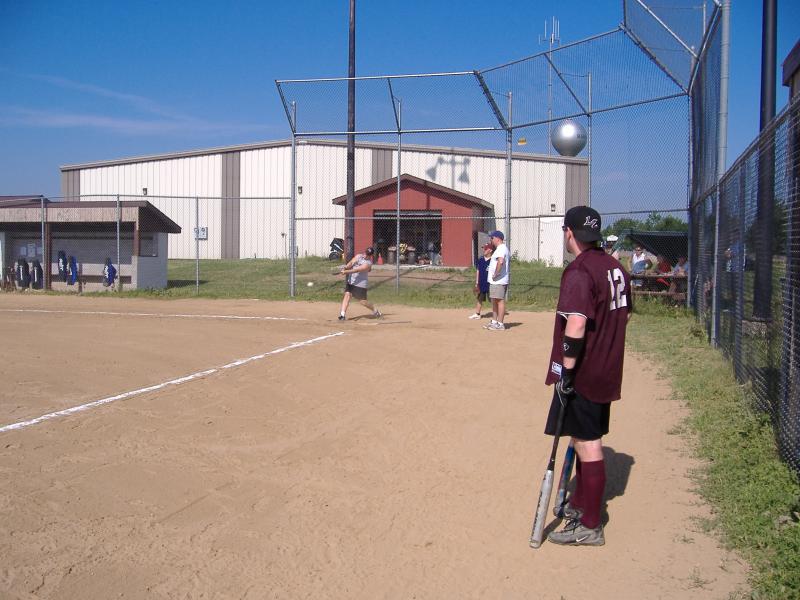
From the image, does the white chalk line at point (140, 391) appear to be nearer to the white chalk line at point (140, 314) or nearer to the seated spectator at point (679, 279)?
the white chalk line at point (140, 314)

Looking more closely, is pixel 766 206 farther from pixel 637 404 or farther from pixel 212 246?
pixel 212 246

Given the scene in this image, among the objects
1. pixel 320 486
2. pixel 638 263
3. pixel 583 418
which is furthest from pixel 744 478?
pixel 638 263

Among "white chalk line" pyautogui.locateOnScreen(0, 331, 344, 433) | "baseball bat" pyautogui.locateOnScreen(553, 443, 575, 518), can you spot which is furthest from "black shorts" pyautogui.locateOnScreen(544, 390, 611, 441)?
"white chalk line" pyautogui.locateOnScreen(0, 331, 344, 433)

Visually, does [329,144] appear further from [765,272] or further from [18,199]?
[765,272]

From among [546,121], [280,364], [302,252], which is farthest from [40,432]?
[302,252]

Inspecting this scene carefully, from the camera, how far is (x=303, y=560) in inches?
157

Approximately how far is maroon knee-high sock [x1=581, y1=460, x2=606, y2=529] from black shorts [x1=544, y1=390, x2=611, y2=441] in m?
0.17

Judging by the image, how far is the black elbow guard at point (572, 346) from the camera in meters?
4.10

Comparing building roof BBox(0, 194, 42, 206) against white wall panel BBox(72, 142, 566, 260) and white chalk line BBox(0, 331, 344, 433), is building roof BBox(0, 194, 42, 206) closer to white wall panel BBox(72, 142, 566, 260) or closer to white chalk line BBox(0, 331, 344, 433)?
white wall panel BBox(72, 142, 566, 260)

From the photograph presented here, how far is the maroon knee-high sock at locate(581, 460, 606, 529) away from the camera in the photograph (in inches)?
167

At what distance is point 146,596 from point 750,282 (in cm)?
636

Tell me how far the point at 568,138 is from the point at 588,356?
15268mm

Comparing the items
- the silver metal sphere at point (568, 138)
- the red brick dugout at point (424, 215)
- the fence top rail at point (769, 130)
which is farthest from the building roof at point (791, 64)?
the fence top rail at point (769, 130)

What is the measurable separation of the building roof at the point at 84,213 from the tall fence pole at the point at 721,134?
50.3ft
